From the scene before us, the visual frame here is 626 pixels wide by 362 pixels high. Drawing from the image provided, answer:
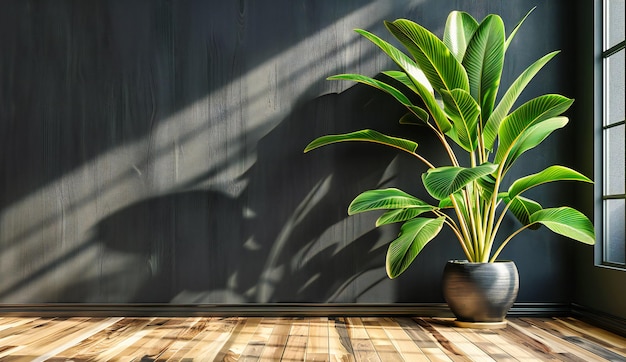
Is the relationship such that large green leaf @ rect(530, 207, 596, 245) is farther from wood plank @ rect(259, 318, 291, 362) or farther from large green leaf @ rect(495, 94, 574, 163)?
wood plank @ rect(259, 318, 291, 362)

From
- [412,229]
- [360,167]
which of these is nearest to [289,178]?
[360,167]

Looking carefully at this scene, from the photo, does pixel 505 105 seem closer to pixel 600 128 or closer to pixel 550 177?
pixel 550 177

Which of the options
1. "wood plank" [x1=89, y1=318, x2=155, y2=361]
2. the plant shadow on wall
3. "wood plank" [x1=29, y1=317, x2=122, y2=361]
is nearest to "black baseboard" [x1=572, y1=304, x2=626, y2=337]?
the plant shadow on wall

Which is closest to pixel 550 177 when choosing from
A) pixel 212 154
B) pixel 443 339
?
pixel 443 339

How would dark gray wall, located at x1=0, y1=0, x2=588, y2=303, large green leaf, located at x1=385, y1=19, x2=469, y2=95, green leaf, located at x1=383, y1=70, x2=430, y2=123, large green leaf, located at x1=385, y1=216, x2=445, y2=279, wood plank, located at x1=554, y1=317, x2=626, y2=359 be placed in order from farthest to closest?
1. dark gray wall, located at x1=0, y1=0, x2=588, y2=303
2. green leaf, located at x1=383, y1=70, x2=430, y2=123
3. large green leaf, located at x1=385, y1=216, x2=445, y2=279
4. large green leaf, located at x1=385, y1=19, x2=469, y2=95
5. wood plank, located at x1=554, y1=317, x2=626, y2=359

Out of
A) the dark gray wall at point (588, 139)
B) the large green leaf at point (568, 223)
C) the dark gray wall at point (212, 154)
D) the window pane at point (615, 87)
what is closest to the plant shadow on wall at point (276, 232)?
the dark gray wall at point (212, 154)

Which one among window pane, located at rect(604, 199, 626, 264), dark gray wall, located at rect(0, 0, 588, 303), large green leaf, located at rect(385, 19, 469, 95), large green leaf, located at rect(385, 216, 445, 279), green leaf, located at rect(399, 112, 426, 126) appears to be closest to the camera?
large green leaf, located at rect(385, 19, 469, 95)

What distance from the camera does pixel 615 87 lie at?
Result: 2.75 metres

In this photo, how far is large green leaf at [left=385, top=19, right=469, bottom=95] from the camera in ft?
8.05

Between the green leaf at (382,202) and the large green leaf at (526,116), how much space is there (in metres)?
0.40

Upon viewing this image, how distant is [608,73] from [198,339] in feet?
6.74

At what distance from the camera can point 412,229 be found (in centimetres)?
262

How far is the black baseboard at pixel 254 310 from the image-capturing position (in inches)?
118

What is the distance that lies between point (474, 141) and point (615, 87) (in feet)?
2.16
